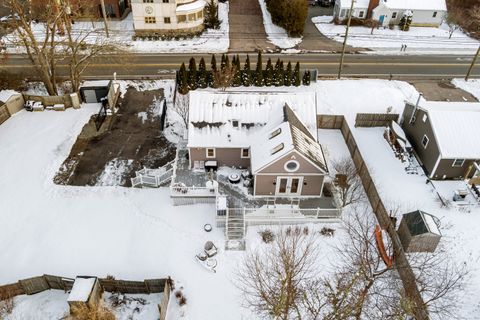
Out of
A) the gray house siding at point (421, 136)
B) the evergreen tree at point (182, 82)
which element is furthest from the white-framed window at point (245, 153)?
the gray house siding at point (421, 136)

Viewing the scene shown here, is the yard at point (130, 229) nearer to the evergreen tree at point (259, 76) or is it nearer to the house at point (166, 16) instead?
the evergreen tree at point (259, 76)

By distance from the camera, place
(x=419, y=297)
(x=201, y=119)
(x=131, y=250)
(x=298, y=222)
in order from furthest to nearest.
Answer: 1. (x=201, y=119)
2. (x=298, y=222)
3. (x=131, y=250)
4. (x=419, y=297)

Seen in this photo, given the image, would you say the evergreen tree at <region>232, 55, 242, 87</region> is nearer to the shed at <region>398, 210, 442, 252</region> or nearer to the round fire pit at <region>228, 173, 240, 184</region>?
the round fire pit at <region>228, 173, 240, 184</region>

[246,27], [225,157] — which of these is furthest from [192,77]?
[246,27]

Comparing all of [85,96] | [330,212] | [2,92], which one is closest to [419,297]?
[330,212]

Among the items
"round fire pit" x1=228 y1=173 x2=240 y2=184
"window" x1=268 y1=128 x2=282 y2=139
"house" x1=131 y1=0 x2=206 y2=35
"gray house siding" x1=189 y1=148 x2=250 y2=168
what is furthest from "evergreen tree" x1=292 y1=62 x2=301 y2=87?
"house" x1=131 y1=0 x2=206 y2=35

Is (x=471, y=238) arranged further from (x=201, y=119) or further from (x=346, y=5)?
(x=346, y=5)
